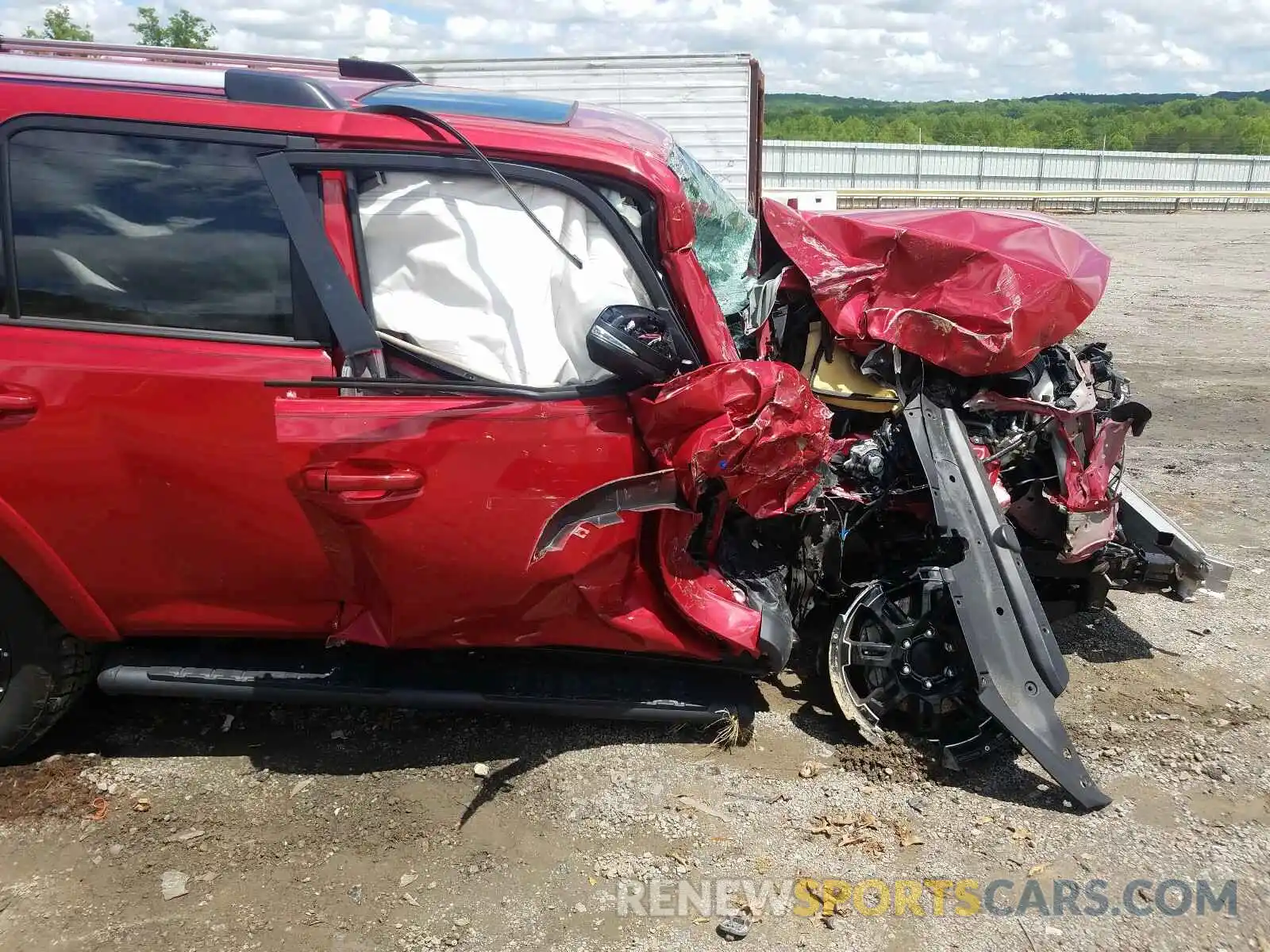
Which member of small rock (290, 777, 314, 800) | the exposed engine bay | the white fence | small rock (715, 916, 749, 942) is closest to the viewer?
small rock (715, 916, 749, 942)

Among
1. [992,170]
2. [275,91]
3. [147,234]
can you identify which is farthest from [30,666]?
[992,170]

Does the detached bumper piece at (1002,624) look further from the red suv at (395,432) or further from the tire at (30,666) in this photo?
the tire at (30,666)

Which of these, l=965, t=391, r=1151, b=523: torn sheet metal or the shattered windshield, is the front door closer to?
the shattered windshield

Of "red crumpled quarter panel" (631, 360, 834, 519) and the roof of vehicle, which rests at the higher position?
the roof of vehicle

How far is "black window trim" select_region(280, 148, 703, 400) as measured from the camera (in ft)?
8.27

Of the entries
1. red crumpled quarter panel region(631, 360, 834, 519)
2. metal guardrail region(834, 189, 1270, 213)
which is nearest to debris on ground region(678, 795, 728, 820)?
red crumpled quarter panel region(631, 360, 834, 519)

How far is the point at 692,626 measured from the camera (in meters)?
2.94

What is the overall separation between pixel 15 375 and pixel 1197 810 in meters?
3.64

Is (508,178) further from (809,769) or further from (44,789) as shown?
(44,789)

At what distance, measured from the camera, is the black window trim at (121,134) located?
8.29ft

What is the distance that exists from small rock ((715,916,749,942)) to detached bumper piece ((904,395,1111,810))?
1013 mm

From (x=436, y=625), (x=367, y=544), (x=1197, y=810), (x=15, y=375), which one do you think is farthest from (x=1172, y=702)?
(x=15, y=375)

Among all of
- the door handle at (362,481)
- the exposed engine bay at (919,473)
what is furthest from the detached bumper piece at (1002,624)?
the door handle at (362,481)

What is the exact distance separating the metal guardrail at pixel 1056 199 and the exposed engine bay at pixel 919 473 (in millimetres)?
29194
